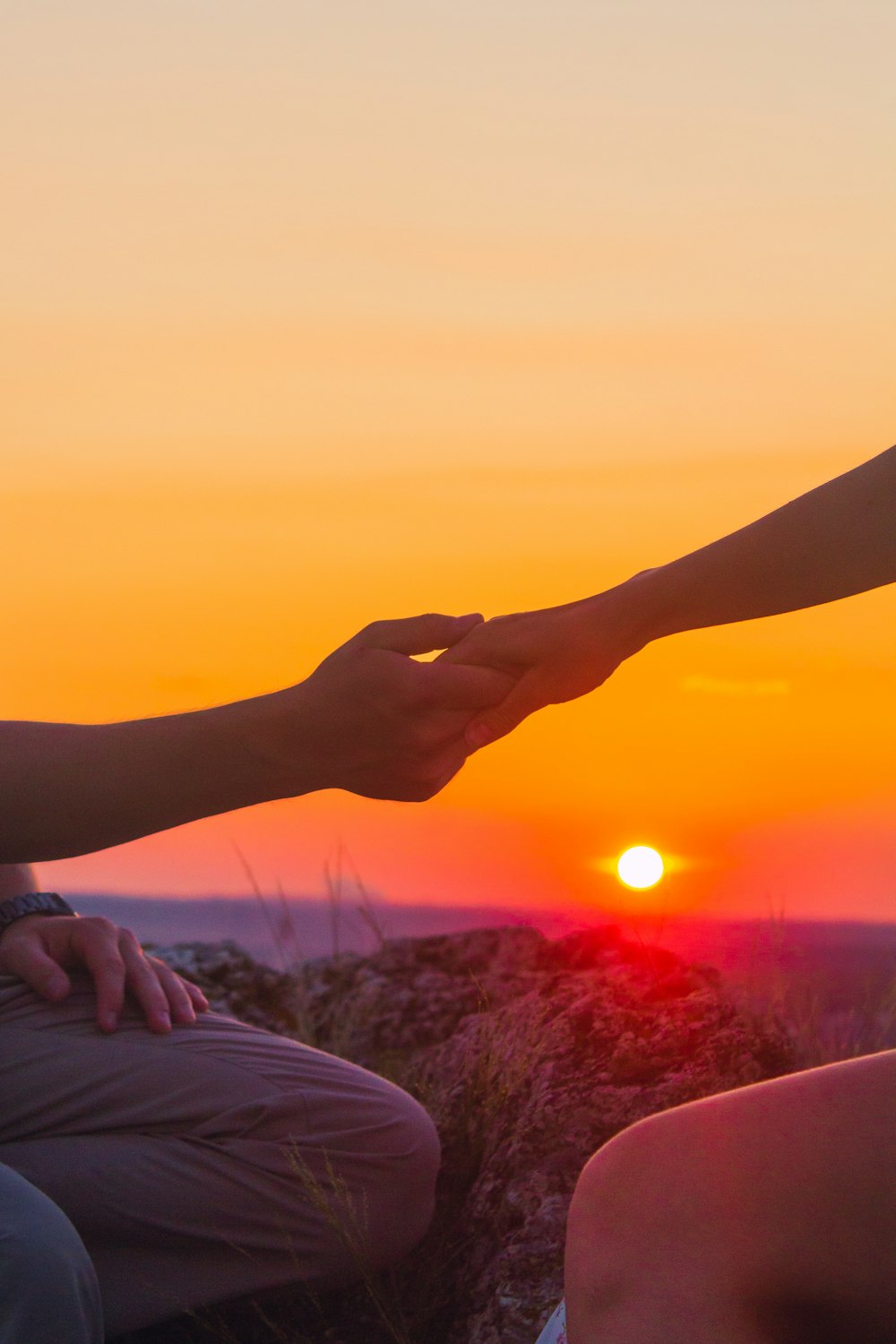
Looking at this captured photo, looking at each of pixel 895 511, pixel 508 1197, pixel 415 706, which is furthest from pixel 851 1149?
pixel 415 706

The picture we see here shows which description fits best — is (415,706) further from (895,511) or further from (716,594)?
(895,511)

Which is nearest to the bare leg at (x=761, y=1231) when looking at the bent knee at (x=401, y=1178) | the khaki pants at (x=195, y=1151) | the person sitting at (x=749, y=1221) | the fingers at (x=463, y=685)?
the person sitting at (x=749, y=1221)

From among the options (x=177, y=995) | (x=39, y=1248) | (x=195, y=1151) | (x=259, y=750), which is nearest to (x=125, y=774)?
(x=259, y=750)

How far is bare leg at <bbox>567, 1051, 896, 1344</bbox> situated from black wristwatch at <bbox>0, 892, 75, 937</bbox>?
147 centimetres

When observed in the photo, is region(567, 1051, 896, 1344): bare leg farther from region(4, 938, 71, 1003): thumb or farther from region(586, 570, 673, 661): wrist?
region(586, 570, 673, 661): wrist

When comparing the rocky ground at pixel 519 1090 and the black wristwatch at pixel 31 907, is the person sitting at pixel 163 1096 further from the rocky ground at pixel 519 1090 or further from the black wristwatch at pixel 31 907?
the rocky ground at pixel 519 1090

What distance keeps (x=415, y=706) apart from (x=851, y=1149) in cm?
169

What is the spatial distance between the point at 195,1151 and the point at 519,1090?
860mm

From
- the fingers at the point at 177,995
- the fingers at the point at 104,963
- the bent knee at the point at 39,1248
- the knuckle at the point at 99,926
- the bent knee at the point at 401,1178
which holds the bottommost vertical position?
the bent knee at the point at 401,1178

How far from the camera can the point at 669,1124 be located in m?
1.41

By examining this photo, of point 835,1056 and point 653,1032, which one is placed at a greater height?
point 653,1032

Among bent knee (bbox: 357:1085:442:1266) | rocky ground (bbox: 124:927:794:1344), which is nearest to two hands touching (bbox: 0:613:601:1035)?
bent knee (bbox: 357:1085:442:1266)

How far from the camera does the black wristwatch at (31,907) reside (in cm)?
248

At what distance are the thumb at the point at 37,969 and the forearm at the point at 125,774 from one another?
17cm
